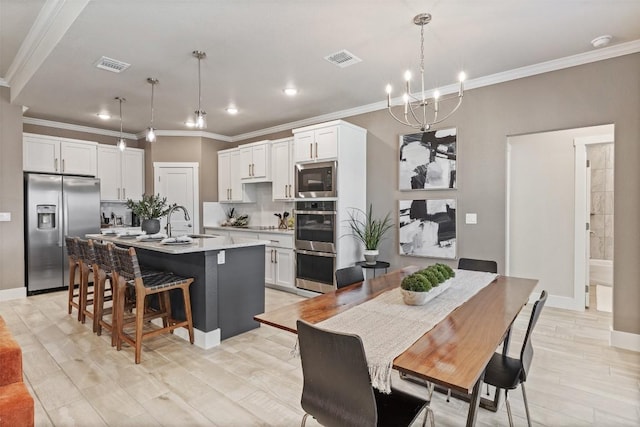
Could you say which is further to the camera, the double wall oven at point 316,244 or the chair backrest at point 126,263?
the double wall oven at point 316,244

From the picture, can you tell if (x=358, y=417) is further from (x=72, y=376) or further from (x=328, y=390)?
(x=72, y=376)

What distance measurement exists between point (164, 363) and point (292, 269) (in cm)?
240

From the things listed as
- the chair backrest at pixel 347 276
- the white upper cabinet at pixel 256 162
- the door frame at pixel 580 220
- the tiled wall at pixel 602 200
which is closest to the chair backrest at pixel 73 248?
the white upper cabinet at pixel 256 162

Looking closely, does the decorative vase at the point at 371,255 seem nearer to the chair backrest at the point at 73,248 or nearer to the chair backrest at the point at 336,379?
the chair backrest at the point at 336,379

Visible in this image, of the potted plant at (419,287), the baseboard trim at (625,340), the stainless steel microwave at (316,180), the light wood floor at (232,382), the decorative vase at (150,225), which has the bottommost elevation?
the light wood floor at (232,382)

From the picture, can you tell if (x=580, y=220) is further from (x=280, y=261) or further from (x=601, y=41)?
(x=280, y=261)

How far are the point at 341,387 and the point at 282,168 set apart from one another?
174 inches

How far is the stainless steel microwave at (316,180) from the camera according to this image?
4.48 m

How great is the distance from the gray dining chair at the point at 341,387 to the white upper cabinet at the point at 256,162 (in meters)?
4.52

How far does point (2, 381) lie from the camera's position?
172 centimetres

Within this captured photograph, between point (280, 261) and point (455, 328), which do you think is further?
point (280, 261)

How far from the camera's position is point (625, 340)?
305 centimetres

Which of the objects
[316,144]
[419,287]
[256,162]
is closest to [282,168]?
[256,162]

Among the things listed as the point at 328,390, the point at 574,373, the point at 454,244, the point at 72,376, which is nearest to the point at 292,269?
the point at 454,244
